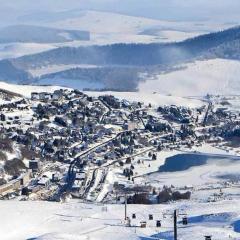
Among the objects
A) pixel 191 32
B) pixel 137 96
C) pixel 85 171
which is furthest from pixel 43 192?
pixel 191 32

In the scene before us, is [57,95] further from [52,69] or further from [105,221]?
[52,69]

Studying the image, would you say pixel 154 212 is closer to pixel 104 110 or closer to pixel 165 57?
pixel 104 110

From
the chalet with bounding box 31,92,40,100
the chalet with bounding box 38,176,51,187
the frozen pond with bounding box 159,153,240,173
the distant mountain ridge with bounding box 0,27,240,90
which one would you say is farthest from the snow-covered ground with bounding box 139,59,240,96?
the chalet with bounding box 38,176,51,187

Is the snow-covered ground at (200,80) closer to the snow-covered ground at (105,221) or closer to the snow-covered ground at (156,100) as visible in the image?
the snow-covered ground at (156,100)

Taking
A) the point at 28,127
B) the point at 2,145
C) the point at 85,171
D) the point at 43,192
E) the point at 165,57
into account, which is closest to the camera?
the point at 43,192

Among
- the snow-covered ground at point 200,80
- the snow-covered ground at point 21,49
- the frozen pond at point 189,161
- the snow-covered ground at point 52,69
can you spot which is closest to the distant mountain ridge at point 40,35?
the snow-covered ground at point 21,49

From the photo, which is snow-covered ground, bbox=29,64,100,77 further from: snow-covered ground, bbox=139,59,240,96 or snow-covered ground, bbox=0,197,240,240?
snow-covered ground, bbox=0,197,240,240

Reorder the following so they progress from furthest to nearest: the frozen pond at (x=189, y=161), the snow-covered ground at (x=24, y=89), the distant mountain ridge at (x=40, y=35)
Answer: the distant mountain ridge at (x=40, y=35) → the snow-covered ground at (x=24, y=89) → the frozen pond at (x=189, y=161)

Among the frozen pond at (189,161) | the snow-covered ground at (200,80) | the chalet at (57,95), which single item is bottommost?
the frozen pond at (189,161)
